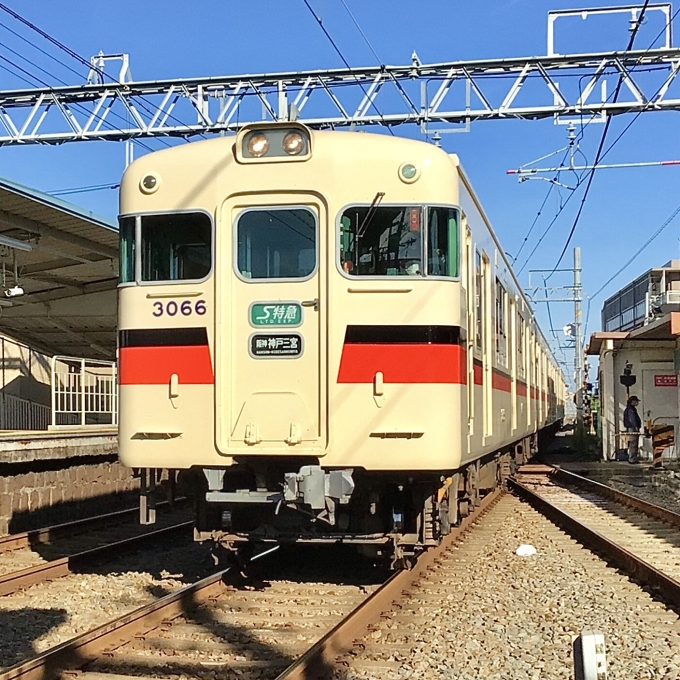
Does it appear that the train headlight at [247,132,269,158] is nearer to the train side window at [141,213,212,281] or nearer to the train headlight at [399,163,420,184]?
the train side window at [141,213,212,281]

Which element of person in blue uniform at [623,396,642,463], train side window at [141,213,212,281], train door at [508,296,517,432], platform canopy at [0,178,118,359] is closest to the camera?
train side window at [141,213,212,281]

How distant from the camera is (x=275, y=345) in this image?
257 inches

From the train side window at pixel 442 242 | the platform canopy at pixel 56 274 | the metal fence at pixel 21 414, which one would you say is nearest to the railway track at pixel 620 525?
the train side window at pixel 442 242

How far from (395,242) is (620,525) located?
659cm

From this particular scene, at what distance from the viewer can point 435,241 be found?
21.6ft

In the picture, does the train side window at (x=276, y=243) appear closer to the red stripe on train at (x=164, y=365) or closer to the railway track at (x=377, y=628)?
the red stripe on train at (x=164, y=365)

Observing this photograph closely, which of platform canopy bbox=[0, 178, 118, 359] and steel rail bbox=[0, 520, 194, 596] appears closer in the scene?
steel rail bbox=[0, 520, 194, 596]

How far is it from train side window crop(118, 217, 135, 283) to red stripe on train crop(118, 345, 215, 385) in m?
0.56

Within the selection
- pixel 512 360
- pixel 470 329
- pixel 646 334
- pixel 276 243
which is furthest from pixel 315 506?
pixel 646 334

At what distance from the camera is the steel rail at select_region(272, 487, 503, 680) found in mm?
4701

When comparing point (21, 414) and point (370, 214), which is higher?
point (370, 214)

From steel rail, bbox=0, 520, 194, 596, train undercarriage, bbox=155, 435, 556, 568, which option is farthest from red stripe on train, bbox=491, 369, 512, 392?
steel rail, bbox=0, 520, 194, 596

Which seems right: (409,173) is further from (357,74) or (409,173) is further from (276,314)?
(357,74)

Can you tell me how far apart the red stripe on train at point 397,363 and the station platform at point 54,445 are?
233 inches
